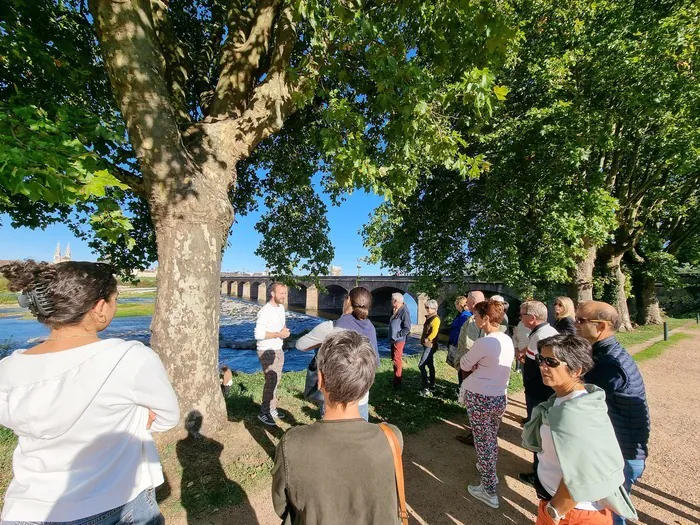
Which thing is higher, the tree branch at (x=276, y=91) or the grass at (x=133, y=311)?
the tree branch at (x=276, y=91)

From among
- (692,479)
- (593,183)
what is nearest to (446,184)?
(593,183)

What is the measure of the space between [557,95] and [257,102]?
9.58 m

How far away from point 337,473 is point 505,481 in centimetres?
330

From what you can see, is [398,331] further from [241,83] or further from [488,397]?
[241,83]

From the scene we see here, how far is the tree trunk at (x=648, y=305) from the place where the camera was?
59.9 feet

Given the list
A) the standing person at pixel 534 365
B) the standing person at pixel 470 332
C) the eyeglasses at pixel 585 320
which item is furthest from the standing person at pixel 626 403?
the standing person at pixel 470 332

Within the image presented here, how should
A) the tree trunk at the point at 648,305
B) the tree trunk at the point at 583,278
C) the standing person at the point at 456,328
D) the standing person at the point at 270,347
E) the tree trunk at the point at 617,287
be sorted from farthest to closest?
the tree trunk at the point at 648,305 < the tree trunk at the point at 617,287 < the tree trunk at the point at 583,278 < the standing person at the point at 456,328 < the standing person at the point at 270,347

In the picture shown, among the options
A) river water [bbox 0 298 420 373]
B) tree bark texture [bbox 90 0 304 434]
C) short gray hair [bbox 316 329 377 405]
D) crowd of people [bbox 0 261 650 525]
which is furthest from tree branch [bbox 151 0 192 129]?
river water [bbox 0 298 420 373]

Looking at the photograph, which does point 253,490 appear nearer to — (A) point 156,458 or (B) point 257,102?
(A) point 156,458

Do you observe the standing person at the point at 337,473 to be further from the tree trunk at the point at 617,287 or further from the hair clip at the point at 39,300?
the tree trunk at the point at 617,287

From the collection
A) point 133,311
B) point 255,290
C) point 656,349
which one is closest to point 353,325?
point 656,349

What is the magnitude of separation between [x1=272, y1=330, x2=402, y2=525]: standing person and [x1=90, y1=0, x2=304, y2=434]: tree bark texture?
277 cm

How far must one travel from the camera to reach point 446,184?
12.0 meters

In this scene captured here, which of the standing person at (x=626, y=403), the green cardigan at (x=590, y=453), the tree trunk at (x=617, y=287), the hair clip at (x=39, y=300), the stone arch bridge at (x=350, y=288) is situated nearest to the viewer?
the hair clip at (x=39, y=300)
